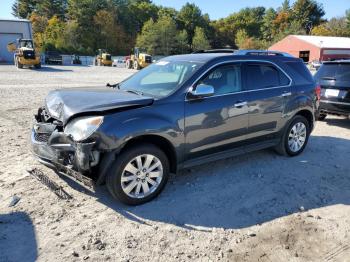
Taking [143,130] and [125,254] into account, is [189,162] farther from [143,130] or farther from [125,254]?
→ [125,254]

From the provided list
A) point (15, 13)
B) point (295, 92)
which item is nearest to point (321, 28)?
point (15, 13)

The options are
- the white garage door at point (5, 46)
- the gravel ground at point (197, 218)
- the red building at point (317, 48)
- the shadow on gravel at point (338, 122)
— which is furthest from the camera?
the red building at point (317, 48)

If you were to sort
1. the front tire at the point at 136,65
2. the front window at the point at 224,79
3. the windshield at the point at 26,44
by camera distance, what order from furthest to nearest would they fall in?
the front tire at the point at 136,65, the windshield at the point at 26,44, the front window at the point at 224,79

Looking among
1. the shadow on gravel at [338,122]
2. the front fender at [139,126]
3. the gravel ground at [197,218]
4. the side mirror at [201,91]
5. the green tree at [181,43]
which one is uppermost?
the green tree at [181,43]

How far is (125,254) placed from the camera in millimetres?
3369

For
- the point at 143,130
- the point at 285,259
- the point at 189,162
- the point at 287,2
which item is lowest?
the point at 285,259

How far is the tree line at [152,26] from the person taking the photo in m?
68.7

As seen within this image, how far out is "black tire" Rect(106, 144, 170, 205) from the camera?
4.00 metres

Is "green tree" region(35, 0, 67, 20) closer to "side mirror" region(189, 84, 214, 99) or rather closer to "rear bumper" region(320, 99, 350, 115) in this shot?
"rear bumper" region(320, 99, 350, 115)

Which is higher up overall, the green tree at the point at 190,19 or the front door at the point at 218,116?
the green tree at the point at 190,19

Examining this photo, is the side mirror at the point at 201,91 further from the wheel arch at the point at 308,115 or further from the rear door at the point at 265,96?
the wheel arch at the point at 308,115

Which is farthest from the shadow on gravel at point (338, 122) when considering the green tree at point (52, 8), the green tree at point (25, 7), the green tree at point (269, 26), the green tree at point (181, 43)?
the green tree at point (25, 7)

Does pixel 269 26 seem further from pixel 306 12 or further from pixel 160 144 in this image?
pixel 160 144

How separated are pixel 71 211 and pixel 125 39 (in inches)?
2989
